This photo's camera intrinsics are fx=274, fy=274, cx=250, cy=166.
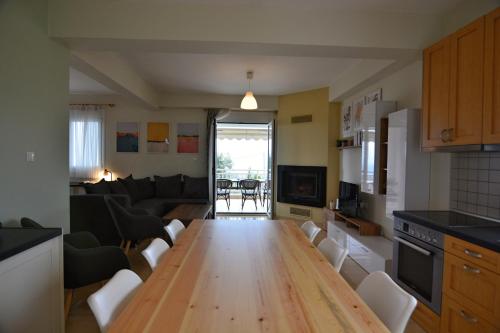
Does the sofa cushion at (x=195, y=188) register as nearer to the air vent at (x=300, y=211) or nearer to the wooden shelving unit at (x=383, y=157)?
the air vent at (x=300, y=211)

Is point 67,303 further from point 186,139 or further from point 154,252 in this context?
point 186,139

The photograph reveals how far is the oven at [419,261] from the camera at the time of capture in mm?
1969

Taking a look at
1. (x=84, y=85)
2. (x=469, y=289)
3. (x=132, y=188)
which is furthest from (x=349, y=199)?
(x=84, y=85)

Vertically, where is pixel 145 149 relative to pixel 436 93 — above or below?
below

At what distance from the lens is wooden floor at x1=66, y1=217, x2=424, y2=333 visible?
2181 millimetres

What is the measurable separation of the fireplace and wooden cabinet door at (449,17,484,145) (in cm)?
322

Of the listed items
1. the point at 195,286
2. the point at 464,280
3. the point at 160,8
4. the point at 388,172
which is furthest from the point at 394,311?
the point at 160,8

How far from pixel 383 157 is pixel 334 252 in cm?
197

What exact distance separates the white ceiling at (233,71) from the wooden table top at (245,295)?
9.70 feet

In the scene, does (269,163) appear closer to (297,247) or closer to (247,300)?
(297,247)

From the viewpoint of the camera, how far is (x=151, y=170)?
6359 mm

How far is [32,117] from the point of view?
7.64 ft

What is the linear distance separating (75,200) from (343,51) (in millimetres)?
3650

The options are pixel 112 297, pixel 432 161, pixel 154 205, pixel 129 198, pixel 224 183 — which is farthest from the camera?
pixel 224 183
